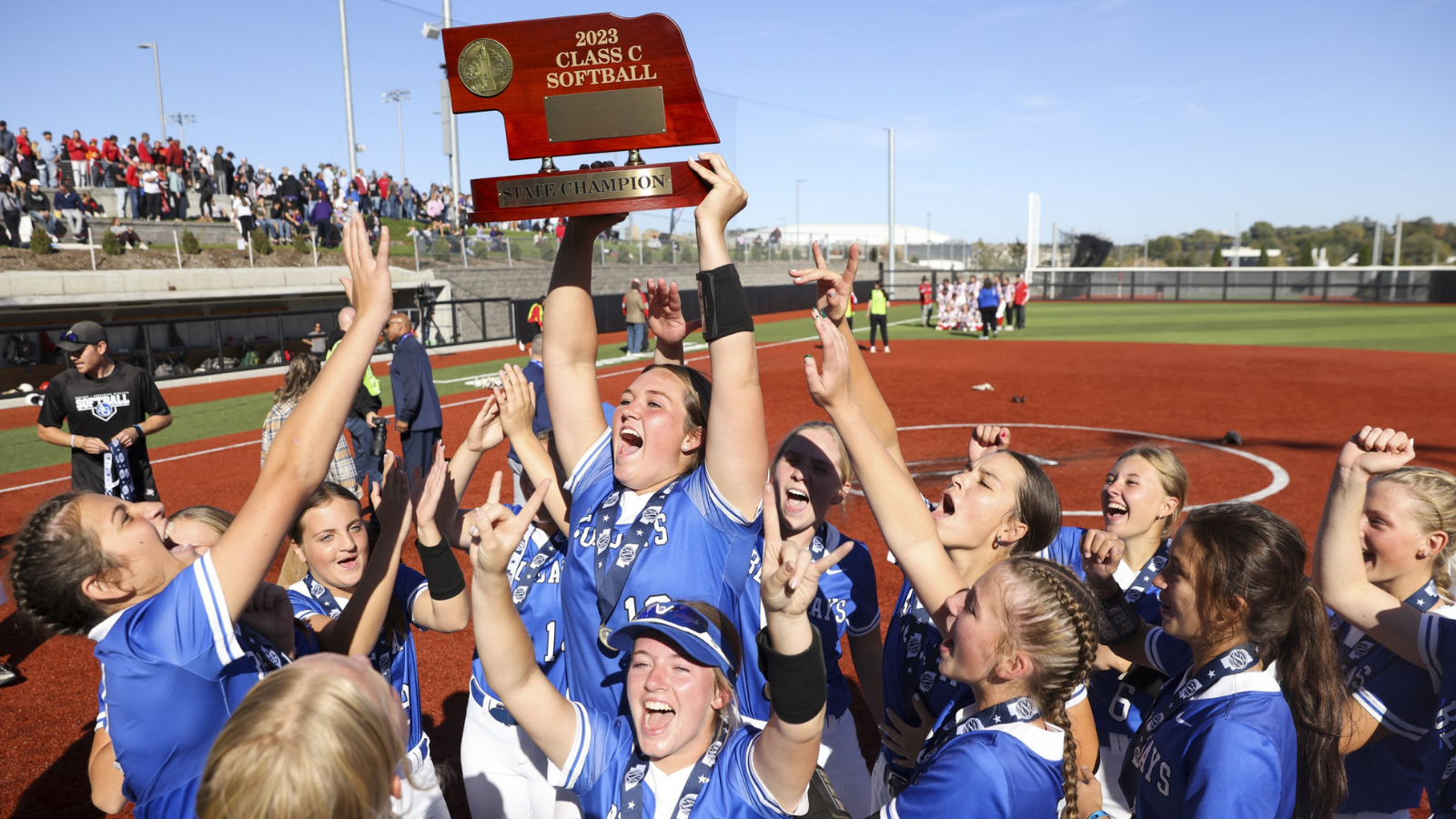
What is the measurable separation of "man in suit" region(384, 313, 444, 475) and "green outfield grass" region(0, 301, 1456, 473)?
279 inches

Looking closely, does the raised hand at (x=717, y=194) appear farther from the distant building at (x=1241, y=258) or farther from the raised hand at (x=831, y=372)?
the distant building at (x=1241, y=258)

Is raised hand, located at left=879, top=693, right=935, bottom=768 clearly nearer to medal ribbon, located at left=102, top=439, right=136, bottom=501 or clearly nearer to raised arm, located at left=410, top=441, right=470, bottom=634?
raised arm, located at left=410, top=441, right=470, bottom=634

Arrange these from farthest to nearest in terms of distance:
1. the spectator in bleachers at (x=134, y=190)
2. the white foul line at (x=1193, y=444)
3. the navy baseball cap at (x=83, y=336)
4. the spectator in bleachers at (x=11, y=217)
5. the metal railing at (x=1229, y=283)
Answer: the metal railing at (x=1229, y=283) < the spectator in bleachers at (x=134, y=190) < the spectator in bleachers at (x=11, y=217) < the white foul line at (x=1193, y=444) < the navy baseball cap at (x=83, y=336)

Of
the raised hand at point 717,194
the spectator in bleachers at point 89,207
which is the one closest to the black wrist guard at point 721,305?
the raised hand at point 717,194

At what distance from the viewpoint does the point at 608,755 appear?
92.8 inches

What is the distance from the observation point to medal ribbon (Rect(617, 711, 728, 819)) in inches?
88.0

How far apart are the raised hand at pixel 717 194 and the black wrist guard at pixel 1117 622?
192 cm

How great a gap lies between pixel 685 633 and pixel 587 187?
5.22 ft

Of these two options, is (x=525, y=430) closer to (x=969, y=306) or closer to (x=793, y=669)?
(x=793, y=669)

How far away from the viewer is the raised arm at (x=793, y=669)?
1.96 metres

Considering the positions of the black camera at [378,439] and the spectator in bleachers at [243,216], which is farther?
the spectator in bleachers at [243,216]

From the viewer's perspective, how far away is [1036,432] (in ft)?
43.4

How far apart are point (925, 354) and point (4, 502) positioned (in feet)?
65.8

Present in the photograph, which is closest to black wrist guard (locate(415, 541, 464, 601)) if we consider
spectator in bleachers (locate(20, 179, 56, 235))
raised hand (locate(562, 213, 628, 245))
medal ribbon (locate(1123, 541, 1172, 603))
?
Answer: raised hand (locate(562, 213, 628, 245))
